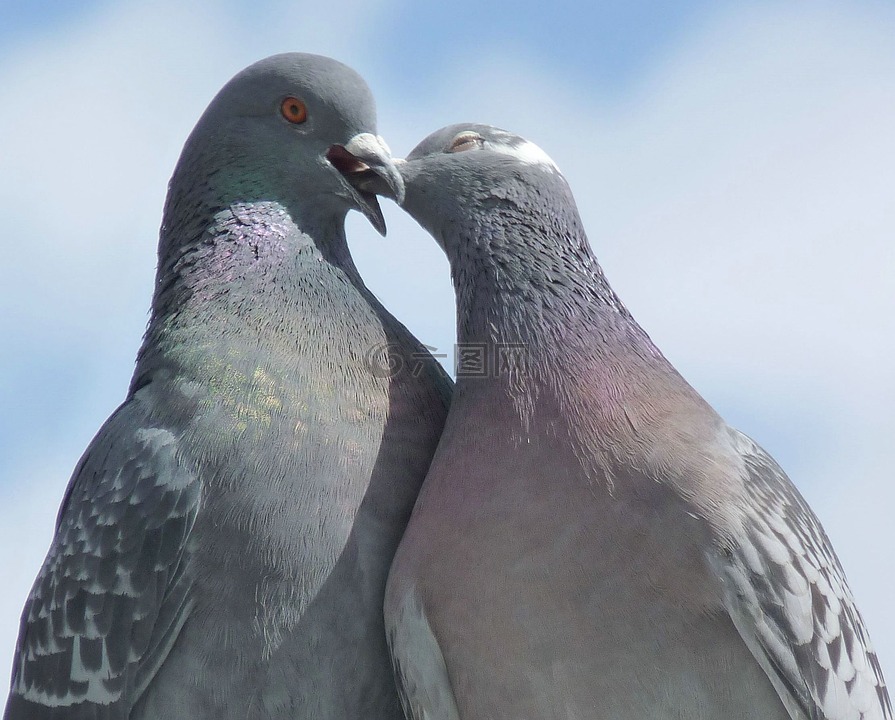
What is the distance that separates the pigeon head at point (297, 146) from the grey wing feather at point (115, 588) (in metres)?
1.06

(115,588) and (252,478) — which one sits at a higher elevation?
(252,478)

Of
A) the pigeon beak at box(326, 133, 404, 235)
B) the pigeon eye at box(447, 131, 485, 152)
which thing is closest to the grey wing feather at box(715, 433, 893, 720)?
the pigeon eye at box(447, 131, 485, 152)

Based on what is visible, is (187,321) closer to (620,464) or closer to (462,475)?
(462,475)

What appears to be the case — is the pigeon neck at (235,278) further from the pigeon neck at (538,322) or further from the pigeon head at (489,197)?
the pigeon neck at (538,322)

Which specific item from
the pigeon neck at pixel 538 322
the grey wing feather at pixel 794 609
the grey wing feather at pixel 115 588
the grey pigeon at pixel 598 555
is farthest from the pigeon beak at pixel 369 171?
the grey wing feather at pixel 794 609

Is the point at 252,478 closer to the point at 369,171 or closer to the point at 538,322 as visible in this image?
the point at 538,322

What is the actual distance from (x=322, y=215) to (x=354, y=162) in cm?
25

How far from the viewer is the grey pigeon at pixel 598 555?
3.42 metres

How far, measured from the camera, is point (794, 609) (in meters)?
3.50

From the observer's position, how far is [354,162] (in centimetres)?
457

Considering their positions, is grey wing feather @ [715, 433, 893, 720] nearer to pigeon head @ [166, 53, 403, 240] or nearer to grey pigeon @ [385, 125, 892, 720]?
grey pigeon @ [385, 125, 892, 720]

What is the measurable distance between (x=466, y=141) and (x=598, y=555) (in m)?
1.83

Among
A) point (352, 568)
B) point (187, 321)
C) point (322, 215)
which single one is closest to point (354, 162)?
point (322, 215)

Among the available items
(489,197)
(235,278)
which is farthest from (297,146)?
(489,197)
